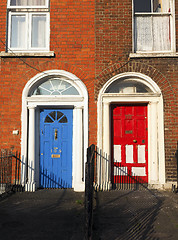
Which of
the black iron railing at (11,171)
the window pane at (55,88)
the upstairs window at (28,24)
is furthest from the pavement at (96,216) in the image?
the upstairs window at (28,24)

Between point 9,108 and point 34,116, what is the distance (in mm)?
781

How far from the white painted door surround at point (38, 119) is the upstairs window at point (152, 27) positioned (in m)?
2.34

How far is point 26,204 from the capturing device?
502 cm

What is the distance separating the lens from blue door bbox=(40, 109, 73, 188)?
6.52 meters

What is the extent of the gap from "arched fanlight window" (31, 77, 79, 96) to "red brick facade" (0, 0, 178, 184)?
14.9 inches

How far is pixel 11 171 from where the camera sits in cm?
634

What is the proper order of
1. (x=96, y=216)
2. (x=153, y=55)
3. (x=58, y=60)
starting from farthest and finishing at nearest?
(x=58, y=60) < (x=153, y=55) < (x=96, y=216)

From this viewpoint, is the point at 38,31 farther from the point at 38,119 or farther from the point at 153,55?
the point at 153,55

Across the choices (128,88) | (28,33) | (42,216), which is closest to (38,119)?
(28,33)

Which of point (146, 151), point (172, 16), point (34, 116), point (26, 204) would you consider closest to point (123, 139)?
point (146, 151)

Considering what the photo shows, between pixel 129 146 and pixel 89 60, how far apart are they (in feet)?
9.30

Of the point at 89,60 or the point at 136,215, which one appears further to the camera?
the point at 89,60

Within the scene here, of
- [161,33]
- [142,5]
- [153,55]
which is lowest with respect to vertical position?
[153,55]

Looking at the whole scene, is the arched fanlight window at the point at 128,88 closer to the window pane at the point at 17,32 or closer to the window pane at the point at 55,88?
the window pane at the point at 55,88
